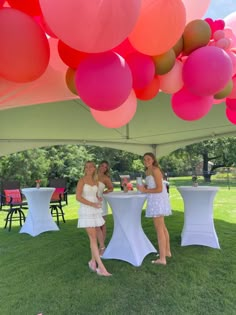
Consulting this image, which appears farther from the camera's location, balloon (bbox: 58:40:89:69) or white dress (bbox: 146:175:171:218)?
white dress (bbox: 146:175:171:218)

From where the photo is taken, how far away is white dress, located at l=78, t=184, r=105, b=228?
3031 millimetres

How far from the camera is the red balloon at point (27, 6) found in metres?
1.51

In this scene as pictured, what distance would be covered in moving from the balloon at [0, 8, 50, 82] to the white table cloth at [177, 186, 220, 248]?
10.1 feet

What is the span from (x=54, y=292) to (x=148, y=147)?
6.10m

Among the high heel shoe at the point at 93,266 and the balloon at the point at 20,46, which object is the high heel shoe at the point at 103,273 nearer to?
the high heel shoe at the point at 93,266

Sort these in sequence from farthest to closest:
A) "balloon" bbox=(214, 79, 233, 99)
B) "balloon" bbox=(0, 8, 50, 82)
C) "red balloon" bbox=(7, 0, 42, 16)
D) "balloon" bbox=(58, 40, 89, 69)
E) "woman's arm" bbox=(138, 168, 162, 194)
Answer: "woman's arm" bbox=(138, 168, 162, 194) → "balloon" bbox=(214, 79, 233, 99) → "balloon" bbox=(58, 40, 89, 69) → "red balloon" bbox=(7, 0, 42, 16) → "balloon" bbox=(0, 8, 50, 82)

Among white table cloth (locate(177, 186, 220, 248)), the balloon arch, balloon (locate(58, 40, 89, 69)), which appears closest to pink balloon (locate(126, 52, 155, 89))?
the balloon arch

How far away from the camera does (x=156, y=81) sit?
217cm

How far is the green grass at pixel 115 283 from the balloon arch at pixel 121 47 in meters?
1.70

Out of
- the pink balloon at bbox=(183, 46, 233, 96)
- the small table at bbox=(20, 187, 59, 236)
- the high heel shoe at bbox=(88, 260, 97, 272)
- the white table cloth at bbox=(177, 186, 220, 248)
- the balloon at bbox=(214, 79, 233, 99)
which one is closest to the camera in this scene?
the pink balloon at bbox=(183, 46, 233, 96)

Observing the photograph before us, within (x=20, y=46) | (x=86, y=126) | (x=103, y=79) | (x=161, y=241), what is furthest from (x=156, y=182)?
(x=86, y=126)

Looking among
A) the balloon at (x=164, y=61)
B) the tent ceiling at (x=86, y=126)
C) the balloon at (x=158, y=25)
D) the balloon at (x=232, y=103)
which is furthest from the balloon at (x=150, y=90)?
the tent ceiling at (x=86, y=126)

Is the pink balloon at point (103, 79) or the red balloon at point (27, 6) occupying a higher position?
the red balloon at point (27, 6)

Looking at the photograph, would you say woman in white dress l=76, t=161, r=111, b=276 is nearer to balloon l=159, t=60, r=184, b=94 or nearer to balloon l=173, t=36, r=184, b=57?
balloon l=159, t=60, r=184, b=94
